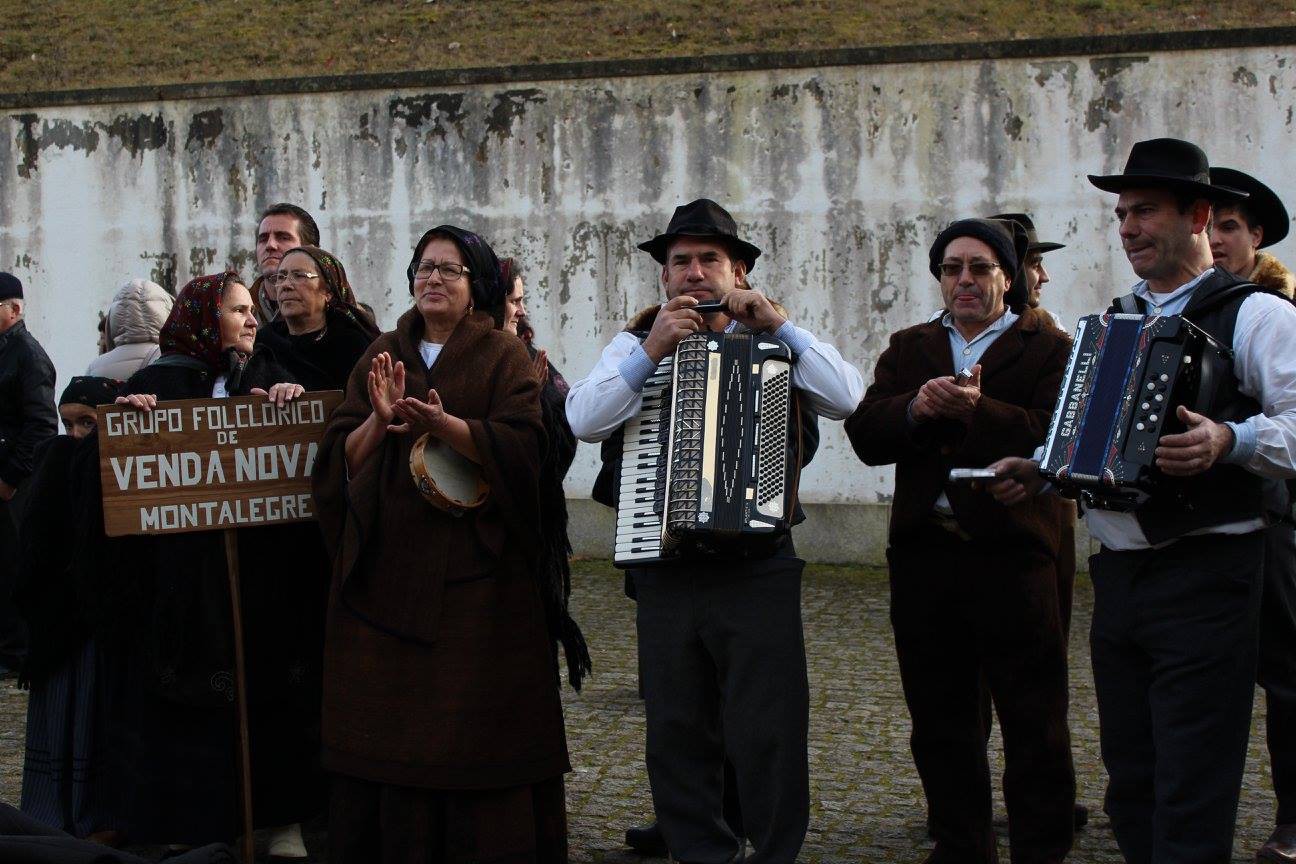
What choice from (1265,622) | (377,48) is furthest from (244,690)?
(377,48)

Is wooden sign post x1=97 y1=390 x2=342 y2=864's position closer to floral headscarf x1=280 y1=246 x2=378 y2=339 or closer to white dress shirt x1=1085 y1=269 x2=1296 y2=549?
floral headscarf x1=280 y1=246 x2=378 y2=339

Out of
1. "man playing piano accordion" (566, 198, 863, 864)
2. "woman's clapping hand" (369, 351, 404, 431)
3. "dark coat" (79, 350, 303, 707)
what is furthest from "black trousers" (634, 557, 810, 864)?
"dark coat" (79, 350, 303, 707)

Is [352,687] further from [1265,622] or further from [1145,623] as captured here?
[1265,622]

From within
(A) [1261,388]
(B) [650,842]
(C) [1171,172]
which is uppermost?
(C) [1171,172]

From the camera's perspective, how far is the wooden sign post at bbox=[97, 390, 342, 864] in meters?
5.27

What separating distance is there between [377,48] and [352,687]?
35.4ft

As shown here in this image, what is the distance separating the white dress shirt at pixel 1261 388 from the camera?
4117 millimetres

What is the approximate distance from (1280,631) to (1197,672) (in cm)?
111

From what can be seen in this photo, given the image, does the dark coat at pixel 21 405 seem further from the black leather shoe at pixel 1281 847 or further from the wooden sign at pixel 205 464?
the black leather shoe at pixel 1281 847

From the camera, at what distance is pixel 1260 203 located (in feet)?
17.1

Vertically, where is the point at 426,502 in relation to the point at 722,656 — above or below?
above

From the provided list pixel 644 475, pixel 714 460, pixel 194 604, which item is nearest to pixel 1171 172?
pixel 714 460

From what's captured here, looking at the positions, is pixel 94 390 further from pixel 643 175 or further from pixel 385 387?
pixel 643 175

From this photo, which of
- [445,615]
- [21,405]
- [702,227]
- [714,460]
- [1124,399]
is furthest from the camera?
[21,405]
